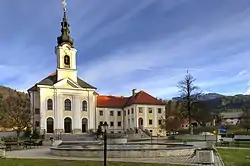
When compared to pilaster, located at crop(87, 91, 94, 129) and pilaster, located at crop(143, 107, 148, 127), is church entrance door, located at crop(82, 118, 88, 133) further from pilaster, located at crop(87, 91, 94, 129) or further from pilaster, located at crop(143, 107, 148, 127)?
pilaster, located at crop(143, 107, 148, 127)

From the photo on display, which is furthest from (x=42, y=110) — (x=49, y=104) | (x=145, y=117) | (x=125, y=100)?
(x=125, y=100)

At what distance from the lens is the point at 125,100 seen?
247 feet

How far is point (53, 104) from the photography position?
2482 inches

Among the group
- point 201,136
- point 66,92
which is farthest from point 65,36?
point 201,136

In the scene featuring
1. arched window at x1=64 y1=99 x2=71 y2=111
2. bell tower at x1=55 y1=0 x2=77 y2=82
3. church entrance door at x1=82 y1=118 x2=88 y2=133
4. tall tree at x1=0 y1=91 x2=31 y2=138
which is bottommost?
church entrance door at x1=82 y1=118 x2=88 y2=133

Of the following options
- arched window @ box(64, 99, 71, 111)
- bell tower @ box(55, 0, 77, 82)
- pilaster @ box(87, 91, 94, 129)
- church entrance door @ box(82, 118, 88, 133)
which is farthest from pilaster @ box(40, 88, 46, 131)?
pilaster @ box(87, 91, 94, 129)

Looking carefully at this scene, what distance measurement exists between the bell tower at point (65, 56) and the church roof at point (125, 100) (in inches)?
356

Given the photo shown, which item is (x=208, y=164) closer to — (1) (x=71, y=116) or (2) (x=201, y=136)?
(2) (x=201, y=136)

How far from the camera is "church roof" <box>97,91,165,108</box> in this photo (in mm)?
69350

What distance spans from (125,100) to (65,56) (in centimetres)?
1691

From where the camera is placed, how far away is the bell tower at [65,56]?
6556 cm

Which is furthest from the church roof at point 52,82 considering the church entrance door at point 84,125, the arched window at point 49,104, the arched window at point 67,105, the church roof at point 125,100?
the church entrance door at point 84,125

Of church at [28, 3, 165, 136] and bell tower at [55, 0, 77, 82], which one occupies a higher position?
bell tower at [55, 0, 77, 82]

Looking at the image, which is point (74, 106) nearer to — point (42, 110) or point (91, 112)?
point (91, 112)
